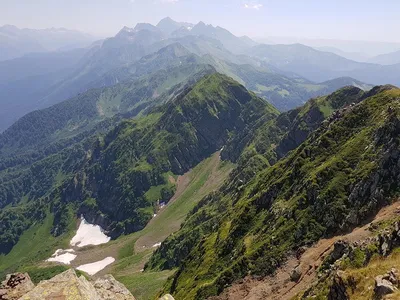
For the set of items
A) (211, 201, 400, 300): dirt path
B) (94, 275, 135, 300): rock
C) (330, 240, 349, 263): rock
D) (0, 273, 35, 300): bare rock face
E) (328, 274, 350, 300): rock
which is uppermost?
(0, 273, 35, 300): bare rock face

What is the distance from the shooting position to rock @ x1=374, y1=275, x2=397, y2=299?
33469 mm

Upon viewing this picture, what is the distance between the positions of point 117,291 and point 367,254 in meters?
38.2

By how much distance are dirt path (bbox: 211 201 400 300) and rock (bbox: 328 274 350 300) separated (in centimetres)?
2102

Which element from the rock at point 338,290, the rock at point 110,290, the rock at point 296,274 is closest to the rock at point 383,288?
the rock at point 338,290

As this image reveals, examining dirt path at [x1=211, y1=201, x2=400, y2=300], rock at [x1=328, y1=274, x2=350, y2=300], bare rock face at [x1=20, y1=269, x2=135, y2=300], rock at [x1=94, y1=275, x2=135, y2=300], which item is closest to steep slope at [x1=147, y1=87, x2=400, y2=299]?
dirt path at [x1=211, y1=201, x2=400, y2=300]

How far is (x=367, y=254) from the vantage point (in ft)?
173

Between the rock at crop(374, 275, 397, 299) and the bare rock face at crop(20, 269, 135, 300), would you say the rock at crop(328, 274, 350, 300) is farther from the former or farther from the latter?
the bare rock face at crop(20, 269, 135, 300)

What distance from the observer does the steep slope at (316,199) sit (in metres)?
83.4

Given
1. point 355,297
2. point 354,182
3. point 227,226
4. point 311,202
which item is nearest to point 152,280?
point 227,226

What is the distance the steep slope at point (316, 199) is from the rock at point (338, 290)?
1484 inches

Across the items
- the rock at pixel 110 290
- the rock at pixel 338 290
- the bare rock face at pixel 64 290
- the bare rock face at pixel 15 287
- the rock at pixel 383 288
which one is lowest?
the rock at pixel 338 290

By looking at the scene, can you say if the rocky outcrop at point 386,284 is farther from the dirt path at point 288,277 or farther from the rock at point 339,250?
the dirt path at point 288,277

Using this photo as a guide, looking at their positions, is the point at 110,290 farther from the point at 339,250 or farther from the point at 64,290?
the point at 339,250

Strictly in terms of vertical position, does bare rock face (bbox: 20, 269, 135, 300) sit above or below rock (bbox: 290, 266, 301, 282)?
above
